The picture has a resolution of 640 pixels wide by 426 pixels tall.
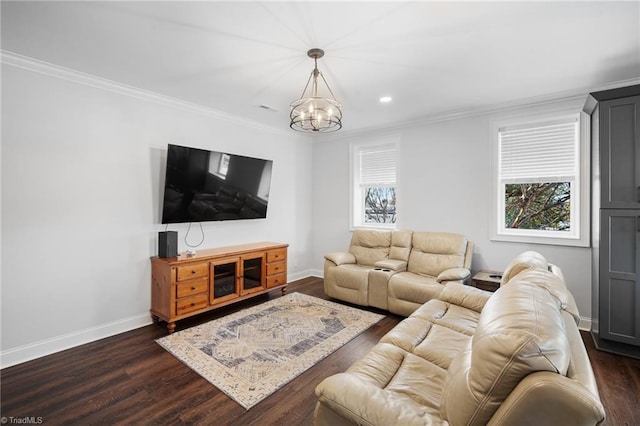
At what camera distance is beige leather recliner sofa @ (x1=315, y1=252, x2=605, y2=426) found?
0.81 meters

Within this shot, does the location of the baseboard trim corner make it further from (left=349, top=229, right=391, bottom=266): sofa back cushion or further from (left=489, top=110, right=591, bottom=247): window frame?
(left=349, top=229, right=391, bottom=266): sofa back cushion

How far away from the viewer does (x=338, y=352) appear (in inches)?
107

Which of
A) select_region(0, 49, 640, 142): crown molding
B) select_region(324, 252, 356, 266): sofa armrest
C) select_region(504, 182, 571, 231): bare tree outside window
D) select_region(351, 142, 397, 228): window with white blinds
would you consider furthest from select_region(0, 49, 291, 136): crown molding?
Result: select_region(504, 182, 571, 231): bare tree outside window

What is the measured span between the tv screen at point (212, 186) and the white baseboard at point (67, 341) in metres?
1.18

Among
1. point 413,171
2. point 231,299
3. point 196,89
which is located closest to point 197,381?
point 231,299

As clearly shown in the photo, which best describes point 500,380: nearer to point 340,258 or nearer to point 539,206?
point 340,258

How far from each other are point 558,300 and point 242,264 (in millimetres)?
3231

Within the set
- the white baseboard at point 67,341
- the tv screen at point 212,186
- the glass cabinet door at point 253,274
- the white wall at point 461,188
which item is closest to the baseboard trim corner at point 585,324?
the white wall at point 461,188

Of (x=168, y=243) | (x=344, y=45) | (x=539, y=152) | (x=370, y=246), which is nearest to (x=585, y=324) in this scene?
(x=539, y=152)

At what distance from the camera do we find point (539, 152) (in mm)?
3541

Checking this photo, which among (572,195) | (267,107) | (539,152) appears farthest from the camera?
(267,107)

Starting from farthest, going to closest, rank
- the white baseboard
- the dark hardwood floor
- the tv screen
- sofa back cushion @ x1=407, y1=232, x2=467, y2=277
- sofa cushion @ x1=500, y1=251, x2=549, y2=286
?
sofa back cushion @ x1=407, y1=232, x2=467, y2=277 < the tv screen < the white baseboard < sofa cushion @ x1=500, y1=251, x2=549, y2=286 < the dark hardwood floor

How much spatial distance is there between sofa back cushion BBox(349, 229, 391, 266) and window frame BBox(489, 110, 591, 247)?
4.50ft

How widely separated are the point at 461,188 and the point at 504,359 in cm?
350
